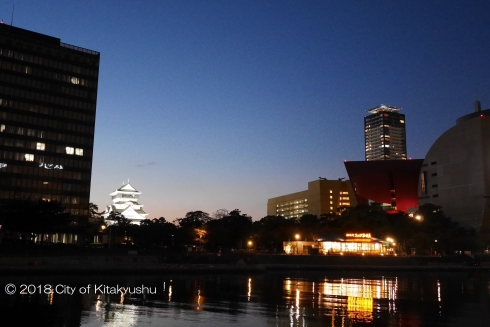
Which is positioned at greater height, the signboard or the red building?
the red building

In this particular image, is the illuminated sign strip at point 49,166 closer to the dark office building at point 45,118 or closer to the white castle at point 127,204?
the dark office building at point 45,118

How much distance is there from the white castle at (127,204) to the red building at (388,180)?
2576 inches

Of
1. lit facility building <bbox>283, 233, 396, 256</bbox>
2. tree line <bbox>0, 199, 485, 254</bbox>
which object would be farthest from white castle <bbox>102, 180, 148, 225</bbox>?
lit facility building <bbox>283, 233, 396, 256</bbox>

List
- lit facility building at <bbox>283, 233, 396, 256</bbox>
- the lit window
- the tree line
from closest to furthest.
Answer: the tree line < lit facility building at <bbox>283, 233, 396, 256</bbox> < the lit window

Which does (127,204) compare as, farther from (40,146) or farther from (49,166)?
(40,146)

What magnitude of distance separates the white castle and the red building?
215ft

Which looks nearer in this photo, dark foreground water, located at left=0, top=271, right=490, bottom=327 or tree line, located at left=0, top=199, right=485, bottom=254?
dark foreground water, located at left=0, top=271, right=490, bottom=327

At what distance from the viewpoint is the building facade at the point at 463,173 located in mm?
108938

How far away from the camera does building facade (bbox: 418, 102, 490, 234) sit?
10894 centimetres

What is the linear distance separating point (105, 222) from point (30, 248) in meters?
52.3

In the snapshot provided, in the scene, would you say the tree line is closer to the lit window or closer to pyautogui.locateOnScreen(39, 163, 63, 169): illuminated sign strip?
pyautogui.locateOnScreen(39, 163, 63, 169): illuminated sign strip

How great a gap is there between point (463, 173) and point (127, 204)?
9433 centimetres

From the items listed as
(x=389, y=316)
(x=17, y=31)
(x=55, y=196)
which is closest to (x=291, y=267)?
(x=389, y=316)

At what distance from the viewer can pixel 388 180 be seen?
140 m
